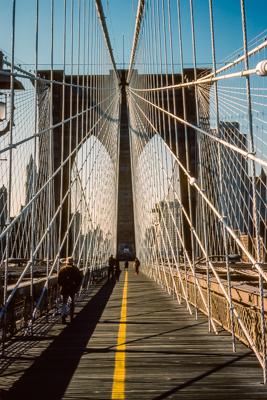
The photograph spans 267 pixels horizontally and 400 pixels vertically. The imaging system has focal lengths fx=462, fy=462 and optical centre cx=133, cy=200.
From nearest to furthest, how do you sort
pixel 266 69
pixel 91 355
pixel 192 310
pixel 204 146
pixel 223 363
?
pixel 266 69 < pixel 223 363 < pixel 91 355 < pixel 192 310 < pixel 204 146

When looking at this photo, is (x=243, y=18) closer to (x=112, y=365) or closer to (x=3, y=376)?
(x=112, y=365)

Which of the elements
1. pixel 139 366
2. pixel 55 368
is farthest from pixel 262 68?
pixel 55 368

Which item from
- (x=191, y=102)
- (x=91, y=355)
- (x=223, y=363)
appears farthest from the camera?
(x=191, y=102)

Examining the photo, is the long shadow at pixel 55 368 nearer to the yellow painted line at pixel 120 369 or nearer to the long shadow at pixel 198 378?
the yellow painted line at pixel 120 369

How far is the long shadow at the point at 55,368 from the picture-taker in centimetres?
285

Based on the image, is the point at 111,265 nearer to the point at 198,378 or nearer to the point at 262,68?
the point at 198,378

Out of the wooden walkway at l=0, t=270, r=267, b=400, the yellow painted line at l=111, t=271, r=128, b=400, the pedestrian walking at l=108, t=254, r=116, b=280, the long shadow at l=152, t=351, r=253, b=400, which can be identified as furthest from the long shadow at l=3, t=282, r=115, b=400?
the pedestrian walking at l=108, t=254, r=116, b=280

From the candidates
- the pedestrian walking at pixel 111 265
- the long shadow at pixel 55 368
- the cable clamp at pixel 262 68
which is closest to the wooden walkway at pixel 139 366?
the long shadow at pixel 55 368

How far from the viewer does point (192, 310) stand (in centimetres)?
717

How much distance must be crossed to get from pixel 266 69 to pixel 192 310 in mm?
4916

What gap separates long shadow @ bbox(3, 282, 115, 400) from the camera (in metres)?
2.85

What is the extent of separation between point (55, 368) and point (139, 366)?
64cm

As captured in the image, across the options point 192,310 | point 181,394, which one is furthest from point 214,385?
point 192,310

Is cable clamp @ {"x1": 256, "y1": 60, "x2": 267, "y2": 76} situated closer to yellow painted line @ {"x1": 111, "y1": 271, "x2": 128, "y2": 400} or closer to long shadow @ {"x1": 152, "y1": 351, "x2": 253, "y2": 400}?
long shadow @ {"x1": 152, "y1": 351, "x2": 253, "y2": 400}
